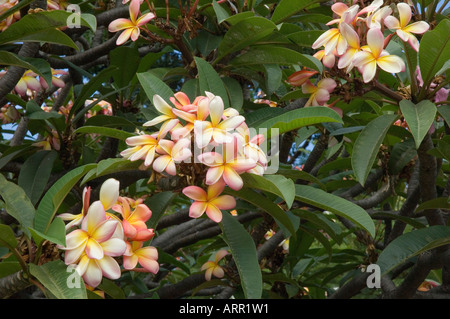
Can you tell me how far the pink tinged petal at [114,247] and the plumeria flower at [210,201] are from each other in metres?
0.15

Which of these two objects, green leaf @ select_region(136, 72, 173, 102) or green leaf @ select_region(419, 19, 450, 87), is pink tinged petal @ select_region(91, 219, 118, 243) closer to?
green leaf @ select_region(136, 72, 173, 102)

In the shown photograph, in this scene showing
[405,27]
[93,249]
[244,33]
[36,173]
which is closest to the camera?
[93,249]

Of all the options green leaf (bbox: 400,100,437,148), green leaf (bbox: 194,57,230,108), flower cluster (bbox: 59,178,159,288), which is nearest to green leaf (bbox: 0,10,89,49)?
green leaf (bbox: 194,57,230,108)

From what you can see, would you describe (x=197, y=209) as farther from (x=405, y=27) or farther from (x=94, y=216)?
(x=405, y=27)

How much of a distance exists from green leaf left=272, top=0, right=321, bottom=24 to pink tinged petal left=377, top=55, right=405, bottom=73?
302 millimetres

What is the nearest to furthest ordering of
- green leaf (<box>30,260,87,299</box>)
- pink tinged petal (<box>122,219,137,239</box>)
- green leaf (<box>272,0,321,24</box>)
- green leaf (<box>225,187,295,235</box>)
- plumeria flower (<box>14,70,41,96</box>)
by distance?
green leaf (<box>30,260,87,299</box>) < pink tinged petal (<box>122,219,137,239</box>) < green leaf (<box>225,187,295,235</box>) < green leaf (<box>272,0,321,24</box>) < plumeria flower (<box>14,70,41,96</box>)

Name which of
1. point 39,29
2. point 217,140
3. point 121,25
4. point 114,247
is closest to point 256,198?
point 217,140

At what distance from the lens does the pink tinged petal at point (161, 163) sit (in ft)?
3.08

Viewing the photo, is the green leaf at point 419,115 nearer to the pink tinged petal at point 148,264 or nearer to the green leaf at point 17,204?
the pink tinged petal at point 148,264

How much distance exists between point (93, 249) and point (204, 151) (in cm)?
25

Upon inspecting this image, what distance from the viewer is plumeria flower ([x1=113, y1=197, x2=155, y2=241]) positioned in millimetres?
940

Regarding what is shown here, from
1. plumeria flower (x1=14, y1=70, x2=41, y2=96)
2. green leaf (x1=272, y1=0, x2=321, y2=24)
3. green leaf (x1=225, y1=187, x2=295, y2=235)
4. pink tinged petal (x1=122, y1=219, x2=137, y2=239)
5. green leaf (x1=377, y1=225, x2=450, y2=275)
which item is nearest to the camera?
pink tinged petal (x1=122, y1=219, x2=137, y2=239)

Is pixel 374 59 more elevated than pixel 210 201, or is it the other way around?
pixel 374 59

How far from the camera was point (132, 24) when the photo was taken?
1.26m
